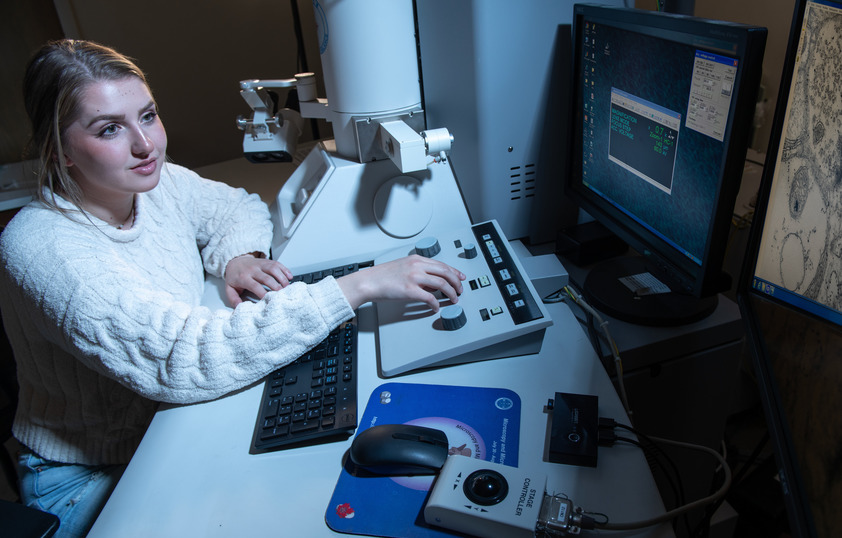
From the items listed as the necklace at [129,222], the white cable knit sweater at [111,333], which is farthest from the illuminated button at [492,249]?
the necklace at [129,222]

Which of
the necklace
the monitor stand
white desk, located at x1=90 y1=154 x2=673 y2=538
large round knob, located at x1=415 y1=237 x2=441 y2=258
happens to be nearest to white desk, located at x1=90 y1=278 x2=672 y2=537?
white desk, located at x1=90 y1=154 x2=673 y2=538

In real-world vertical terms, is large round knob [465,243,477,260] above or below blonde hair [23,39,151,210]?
below

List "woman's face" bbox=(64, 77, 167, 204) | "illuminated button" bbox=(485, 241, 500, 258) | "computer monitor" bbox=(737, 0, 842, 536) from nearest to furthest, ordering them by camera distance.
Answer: "computer monitor" bbox=(737, 0, 842, 536), "woman's face" bbox=(64, 77, 167, 204), "illuminated button" bbox=(485, 241, 500, 258)

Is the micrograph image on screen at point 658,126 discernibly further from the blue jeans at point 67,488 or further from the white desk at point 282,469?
the blue jeans at point 67,488

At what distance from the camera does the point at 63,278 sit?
Answer: 2.44ft

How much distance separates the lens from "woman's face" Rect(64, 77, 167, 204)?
0.81 meters

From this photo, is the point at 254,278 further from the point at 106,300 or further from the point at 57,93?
the point at 57,93

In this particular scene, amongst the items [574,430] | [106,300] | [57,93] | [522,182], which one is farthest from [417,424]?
[57,93]

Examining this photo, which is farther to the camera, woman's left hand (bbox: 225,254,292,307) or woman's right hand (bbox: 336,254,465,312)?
woman's left hand (bbox: 225,254,292,307)

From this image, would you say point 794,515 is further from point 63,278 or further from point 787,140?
point 63,278

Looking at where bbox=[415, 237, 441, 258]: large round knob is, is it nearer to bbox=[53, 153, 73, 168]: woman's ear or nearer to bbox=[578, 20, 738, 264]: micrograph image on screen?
bbox=[578, 20, 738, 264]: micrograph image on screen

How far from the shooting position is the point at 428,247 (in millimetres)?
955

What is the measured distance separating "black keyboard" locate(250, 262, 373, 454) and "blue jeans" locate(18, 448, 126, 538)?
361mm

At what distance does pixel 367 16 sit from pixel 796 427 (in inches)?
34.3
